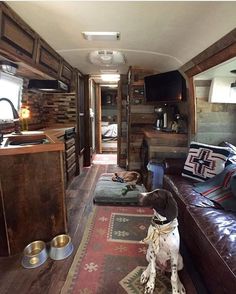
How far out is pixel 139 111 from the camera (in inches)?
159

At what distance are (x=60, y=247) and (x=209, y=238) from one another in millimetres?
1269

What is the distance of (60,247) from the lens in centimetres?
179

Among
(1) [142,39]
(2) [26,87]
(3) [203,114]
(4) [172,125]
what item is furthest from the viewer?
(4) [172,125]

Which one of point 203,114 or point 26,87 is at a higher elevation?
point 26,87

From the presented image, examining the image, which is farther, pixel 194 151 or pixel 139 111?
pixel 139 111

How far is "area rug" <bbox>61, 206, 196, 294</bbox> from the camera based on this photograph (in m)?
1.47

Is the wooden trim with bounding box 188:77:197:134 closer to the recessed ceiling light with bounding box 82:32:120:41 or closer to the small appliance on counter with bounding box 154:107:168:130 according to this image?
the small appliance on counter with bounding box 154:107:168:130

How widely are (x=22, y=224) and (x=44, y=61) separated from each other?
5.94 feet

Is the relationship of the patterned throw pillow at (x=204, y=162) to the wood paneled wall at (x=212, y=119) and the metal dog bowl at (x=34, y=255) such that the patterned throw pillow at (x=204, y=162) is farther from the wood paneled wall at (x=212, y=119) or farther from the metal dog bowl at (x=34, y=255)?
the metal dog bowl at (x=34, y=255)

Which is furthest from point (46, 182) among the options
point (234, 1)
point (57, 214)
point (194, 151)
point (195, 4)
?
point (234, 1)

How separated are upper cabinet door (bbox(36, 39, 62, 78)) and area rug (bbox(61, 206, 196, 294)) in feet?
6.35

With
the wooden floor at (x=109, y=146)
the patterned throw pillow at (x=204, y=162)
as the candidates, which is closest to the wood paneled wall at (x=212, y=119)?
the patterned throw pillow at (x=204, y=162)

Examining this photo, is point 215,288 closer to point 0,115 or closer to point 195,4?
point 195,4

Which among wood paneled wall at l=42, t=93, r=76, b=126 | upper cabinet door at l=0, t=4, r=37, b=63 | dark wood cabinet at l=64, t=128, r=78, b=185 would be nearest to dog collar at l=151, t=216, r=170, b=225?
upper cabinet door at l=0, t=4, r=37, b=63
